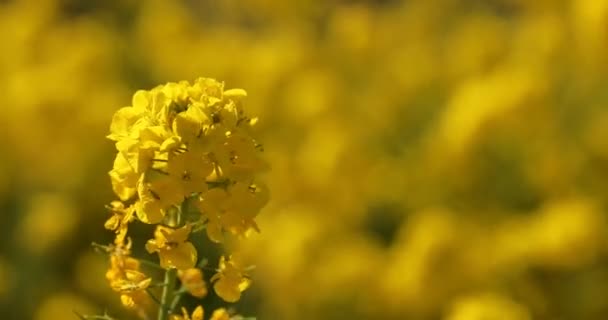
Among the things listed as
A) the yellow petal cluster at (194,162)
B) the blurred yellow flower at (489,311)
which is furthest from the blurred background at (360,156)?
the yellow petal cluster at (194,162)

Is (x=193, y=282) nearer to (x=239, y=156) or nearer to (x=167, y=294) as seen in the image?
(x=167, y=294)

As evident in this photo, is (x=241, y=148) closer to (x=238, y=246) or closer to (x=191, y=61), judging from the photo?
(x=238, y=246)

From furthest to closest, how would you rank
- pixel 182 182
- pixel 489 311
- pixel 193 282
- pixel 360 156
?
pixel 360 156 → pixel 489 311 → pixel 193 282 → pixel 182 182

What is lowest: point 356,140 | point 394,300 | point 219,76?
point 394,300

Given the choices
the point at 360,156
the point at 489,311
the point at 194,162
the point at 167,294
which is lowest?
the point at 167,294

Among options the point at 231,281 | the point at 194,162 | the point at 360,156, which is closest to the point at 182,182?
the point at 194,162

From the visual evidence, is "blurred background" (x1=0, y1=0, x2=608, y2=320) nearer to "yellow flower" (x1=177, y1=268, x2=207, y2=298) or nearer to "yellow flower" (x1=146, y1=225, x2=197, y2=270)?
"yellow flower" (x1=177, y1=268, x2=207, y2=298)

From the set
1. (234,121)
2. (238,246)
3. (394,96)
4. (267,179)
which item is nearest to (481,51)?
(394,96)
